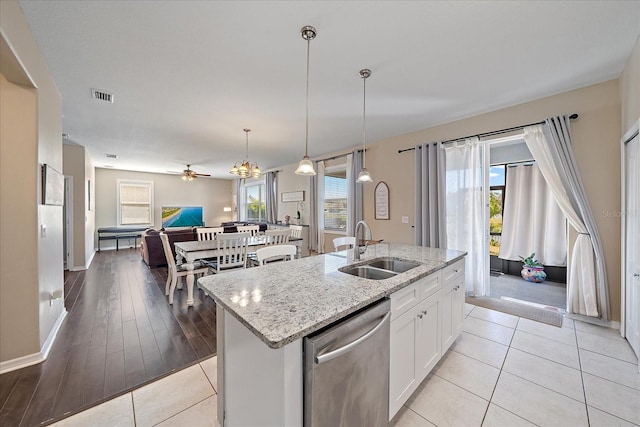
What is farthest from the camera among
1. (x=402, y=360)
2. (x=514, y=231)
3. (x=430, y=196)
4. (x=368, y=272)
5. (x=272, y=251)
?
(x=514, y=231)

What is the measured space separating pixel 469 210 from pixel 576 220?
107cm

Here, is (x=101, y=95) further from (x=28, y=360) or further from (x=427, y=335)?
(x=427, y=335)

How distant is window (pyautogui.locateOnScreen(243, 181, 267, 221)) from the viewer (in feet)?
28.5

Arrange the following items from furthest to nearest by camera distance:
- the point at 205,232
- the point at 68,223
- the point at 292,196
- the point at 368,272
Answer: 1. the point at 292,196
2. the point at 68,223
3. the point at 205,232
4. the point at 368,272

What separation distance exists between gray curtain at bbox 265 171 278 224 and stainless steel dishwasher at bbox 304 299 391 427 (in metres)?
6.55

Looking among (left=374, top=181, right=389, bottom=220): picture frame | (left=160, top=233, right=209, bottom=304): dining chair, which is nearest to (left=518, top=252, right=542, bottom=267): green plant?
(left=374, top=181, right=389, bottom=220): picture frame

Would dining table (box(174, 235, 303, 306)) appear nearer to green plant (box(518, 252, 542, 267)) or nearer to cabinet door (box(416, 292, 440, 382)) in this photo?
cabinet door (box(416, 292, 440, 382))

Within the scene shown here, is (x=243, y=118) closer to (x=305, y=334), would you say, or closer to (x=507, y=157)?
(x=305, y=334)

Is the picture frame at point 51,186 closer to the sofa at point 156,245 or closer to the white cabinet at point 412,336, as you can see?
the sofa at point 156,245

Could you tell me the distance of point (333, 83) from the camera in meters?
2.64

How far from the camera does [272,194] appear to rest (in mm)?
7617

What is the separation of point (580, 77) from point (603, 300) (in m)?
2.34

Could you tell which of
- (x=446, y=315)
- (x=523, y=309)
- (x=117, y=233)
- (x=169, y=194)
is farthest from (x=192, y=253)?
(x=169, y=194)

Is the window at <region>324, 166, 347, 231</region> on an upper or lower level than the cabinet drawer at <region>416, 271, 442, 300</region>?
upper
